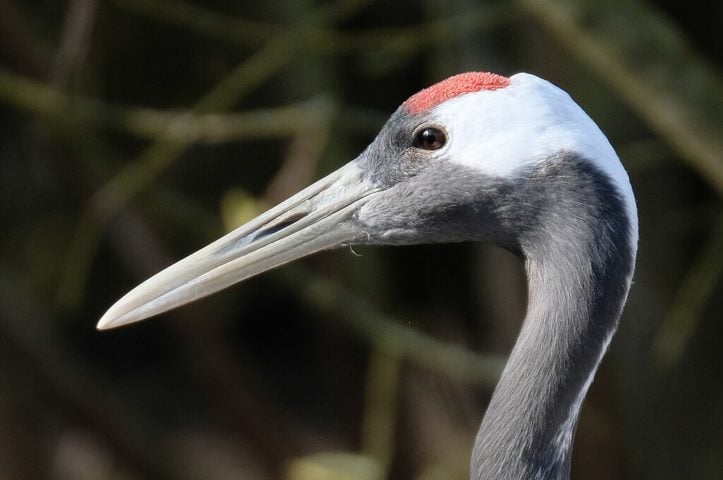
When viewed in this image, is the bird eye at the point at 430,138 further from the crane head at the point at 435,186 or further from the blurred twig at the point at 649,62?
the blurred twig at the point at 649,62

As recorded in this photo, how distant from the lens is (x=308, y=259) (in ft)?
15.3

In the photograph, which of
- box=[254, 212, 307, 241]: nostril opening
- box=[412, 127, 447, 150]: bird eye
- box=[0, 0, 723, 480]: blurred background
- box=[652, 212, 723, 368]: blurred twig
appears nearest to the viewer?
box=[412, 127, 447, 150]: bird eye

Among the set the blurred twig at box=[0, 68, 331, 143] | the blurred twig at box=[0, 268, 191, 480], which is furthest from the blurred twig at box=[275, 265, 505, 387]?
the blurred twig at box=[0, 268, 191, 480]

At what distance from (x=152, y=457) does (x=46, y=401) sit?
1.63 ft

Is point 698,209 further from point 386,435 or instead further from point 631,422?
point 386,435

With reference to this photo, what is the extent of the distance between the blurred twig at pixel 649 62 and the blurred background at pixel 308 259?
0.06 m

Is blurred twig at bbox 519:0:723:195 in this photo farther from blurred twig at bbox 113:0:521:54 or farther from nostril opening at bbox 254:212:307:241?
nostril opening at bbox 254:212:307:241

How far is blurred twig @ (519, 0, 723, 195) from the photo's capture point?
322cm

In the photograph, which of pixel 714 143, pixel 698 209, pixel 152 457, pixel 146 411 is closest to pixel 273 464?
pixel 152 457

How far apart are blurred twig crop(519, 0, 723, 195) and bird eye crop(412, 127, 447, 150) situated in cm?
103

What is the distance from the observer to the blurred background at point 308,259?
12.9ft

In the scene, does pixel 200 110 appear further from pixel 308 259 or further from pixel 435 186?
pixel 435 186

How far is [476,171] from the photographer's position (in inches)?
90.1

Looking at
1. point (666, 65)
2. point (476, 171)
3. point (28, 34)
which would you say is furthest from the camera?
point (28, 34)
